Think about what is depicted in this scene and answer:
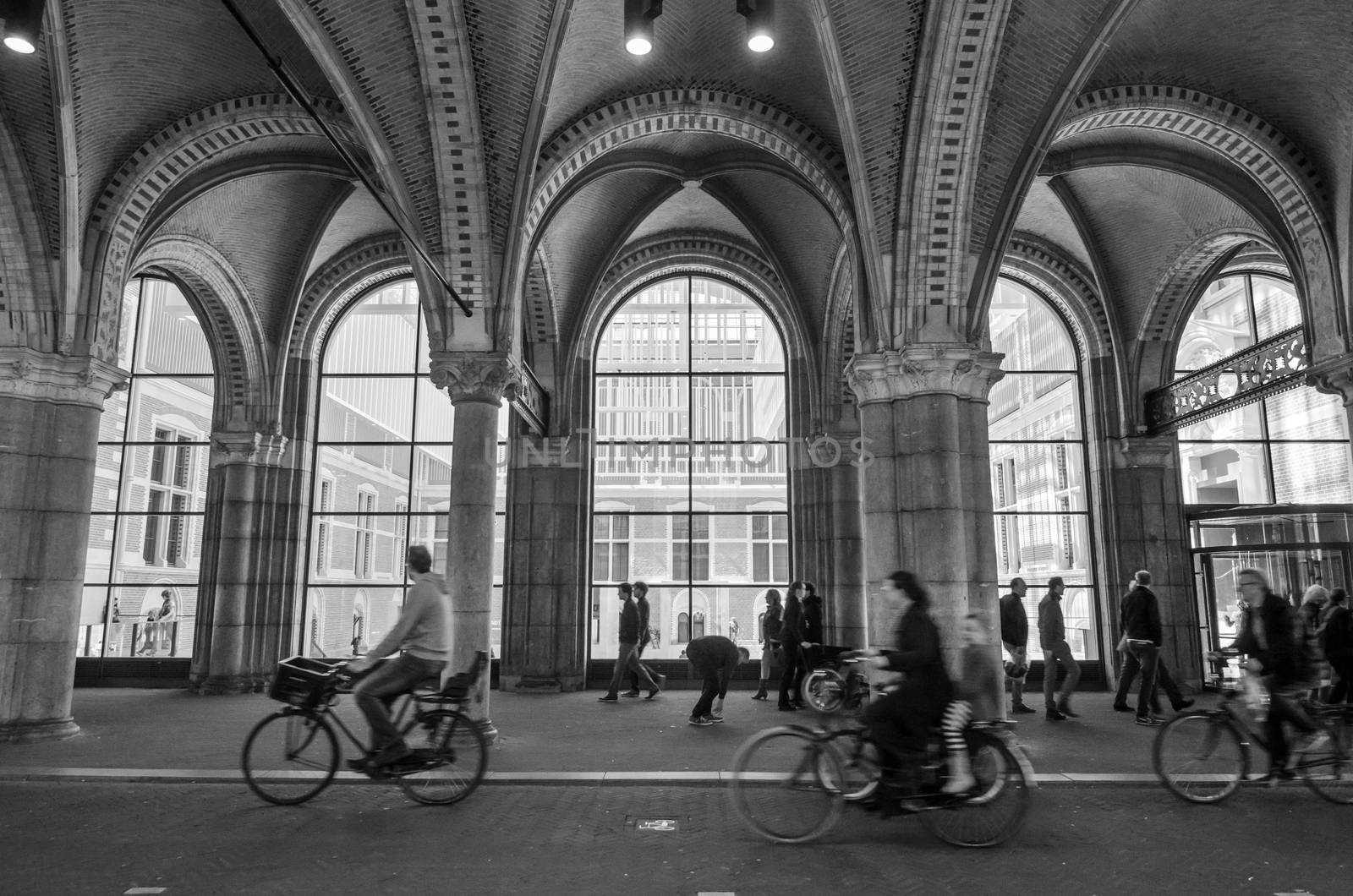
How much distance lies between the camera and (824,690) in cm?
1251

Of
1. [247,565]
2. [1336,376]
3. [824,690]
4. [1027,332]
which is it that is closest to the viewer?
[1336,376]

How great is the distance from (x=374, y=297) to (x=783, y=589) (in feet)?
32.1

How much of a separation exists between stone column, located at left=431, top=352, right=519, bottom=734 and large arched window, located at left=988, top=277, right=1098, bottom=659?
11.0m

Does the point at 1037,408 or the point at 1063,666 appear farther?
the point at 1037,408

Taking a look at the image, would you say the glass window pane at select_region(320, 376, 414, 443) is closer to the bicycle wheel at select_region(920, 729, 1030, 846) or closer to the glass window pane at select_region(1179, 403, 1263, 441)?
the bicycle wheel at select_region(920, 729, 1030, 846)

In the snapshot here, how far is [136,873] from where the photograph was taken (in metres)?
4.97

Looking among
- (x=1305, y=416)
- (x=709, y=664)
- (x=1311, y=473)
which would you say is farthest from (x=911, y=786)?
(x=1305, y=416)

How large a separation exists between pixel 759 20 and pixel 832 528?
11.7 metres

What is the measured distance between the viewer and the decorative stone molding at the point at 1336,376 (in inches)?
459

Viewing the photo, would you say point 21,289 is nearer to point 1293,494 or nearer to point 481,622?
point 481,622

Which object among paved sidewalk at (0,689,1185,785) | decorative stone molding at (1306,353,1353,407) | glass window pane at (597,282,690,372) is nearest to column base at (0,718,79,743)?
paved sidewalk at (0,689,1185,785)

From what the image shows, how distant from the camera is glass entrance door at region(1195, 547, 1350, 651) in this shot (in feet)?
47.2

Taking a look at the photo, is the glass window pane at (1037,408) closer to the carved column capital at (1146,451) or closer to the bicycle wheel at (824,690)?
the carved column capital at (1146,451)

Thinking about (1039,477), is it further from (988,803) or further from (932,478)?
(988,803)
